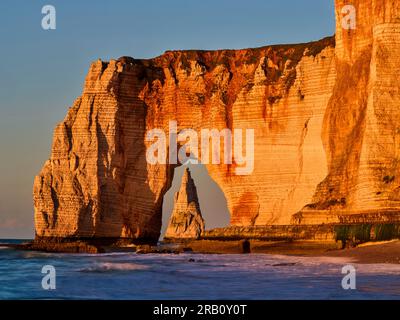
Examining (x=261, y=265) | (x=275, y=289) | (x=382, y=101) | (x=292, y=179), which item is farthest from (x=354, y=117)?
(x=275, y=289)

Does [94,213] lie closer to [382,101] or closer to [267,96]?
[267,96]

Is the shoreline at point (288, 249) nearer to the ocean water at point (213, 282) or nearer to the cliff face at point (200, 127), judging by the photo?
the ocean water at point (213, 282)

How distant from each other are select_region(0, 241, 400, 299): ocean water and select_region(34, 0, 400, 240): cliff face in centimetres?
1593

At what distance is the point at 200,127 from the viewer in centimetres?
5444

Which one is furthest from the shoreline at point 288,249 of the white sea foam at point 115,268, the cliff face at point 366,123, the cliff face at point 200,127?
the white sea foam at point 115,268

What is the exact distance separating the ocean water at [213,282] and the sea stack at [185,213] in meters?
59.7

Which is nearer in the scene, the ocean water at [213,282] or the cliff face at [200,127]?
the ocean water at [213,282]

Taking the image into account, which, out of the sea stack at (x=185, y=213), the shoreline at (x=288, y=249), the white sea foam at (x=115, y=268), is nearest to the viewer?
the white sea foam at (x=115, y=268)

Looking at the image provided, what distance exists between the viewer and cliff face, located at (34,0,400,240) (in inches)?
1924

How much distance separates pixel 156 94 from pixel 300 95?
10049mm

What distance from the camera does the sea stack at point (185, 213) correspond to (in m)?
88.2

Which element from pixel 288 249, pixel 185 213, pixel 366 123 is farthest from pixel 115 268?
pixel 185 213

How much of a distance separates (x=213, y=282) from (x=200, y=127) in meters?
33.8
